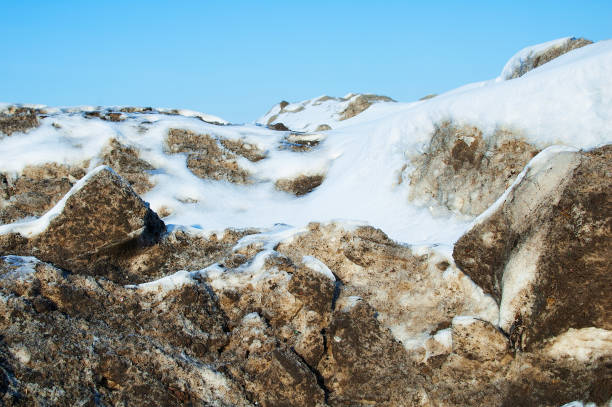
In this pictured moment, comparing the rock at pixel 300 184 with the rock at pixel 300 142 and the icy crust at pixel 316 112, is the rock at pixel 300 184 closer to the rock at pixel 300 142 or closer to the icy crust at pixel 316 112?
the rock at pixel 300 142

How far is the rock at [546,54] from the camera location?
1902cm

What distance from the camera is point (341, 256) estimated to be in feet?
28.3

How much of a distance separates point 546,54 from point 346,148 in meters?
7.54

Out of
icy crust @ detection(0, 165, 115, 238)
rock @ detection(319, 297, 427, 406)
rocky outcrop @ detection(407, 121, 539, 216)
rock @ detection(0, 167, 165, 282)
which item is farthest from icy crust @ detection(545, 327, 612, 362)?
rocky outcrop @ detection(407, 121, 539, 216)

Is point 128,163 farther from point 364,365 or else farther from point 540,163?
point 540,163

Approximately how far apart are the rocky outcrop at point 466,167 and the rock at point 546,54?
6948mm

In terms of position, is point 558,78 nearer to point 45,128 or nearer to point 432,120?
point 432,120

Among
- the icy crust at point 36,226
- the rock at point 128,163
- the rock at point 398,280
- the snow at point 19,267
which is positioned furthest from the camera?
the rock at point 128,163

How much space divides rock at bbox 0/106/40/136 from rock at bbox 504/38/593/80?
1664cm

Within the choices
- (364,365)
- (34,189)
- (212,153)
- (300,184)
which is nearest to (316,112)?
(212,153)

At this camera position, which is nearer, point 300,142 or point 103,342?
point 103,342

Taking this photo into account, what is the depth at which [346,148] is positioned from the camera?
19547 mm

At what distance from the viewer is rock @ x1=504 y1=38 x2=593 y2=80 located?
1902 centimetres

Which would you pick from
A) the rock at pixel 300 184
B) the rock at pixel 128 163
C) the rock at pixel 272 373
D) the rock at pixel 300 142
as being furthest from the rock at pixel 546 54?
the rock at pixel 272 373
